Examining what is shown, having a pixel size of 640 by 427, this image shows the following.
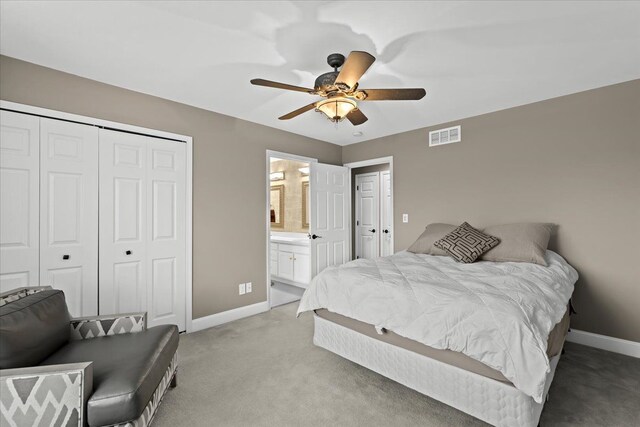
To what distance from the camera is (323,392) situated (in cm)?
210

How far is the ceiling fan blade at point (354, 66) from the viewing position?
1.71 metres

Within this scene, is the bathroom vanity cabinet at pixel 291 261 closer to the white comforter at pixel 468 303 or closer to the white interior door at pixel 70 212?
the white comforter at pixel 468 303

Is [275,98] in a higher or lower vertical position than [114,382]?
higher

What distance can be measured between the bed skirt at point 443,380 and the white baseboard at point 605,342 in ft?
4.35

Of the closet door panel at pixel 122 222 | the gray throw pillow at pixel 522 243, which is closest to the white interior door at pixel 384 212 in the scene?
the gray throw pillow at pixel 522 243

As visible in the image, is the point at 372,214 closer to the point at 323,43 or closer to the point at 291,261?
the point at 291,261

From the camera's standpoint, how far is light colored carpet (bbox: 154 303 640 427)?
1825 mm

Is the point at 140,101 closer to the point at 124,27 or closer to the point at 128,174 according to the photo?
the point at 128,174

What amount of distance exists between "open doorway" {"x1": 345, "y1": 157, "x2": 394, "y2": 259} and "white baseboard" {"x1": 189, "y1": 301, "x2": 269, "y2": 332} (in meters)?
2.24

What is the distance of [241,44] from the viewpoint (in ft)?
6.84

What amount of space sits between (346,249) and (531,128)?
292cm

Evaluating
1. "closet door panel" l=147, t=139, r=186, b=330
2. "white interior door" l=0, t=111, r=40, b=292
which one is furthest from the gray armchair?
"closet door panel" l=147, t=139, r=186, b=330

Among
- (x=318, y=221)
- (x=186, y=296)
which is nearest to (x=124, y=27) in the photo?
(x=186, y=296)

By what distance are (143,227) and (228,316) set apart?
137 cm
